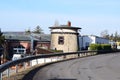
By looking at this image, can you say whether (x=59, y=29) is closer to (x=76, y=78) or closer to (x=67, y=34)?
(x=67, y=34)

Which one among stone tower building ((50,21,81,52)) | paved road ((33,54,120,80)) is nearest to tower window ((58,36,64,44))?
stone tower building ((50,21,81,52))

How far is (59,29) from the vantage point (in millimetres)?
72812

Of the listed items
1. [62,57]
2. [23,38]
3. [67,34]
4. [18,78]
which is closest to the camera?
[18,78]

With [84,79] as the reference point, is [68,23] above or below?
above

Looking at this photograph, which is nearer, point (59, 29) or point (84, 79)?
point (84, 79)

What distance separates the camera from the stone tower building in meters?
72.7

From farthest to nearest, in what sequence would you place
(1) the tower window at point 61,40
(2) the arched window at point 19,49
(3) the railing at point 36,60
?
(2) the arched window at point 19,49, (1) the tower window at point 61,40, (3) the railing at point 36,60

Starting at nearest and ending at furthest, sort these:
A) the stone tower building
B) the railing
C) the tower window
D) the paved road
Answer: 1. the railing
2. the paved road
3. the stone tower building
4. the tower window

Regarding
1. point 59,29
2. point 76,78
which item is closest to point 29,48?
point 59,29

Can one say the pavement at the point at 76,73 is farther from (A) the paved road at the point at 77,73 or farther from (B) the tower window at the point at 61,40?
(B) the tower window at the point at 61,40

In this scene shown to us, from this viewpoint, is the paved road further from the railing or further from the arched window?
the arched window

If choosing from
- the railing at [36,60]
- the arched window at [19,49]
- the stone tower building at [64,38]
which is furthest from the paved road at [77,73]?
the arched window at [19,49]

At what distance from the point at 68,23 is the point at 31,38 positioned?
8.12m

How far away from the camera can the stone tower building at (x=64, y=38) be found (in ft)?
238
